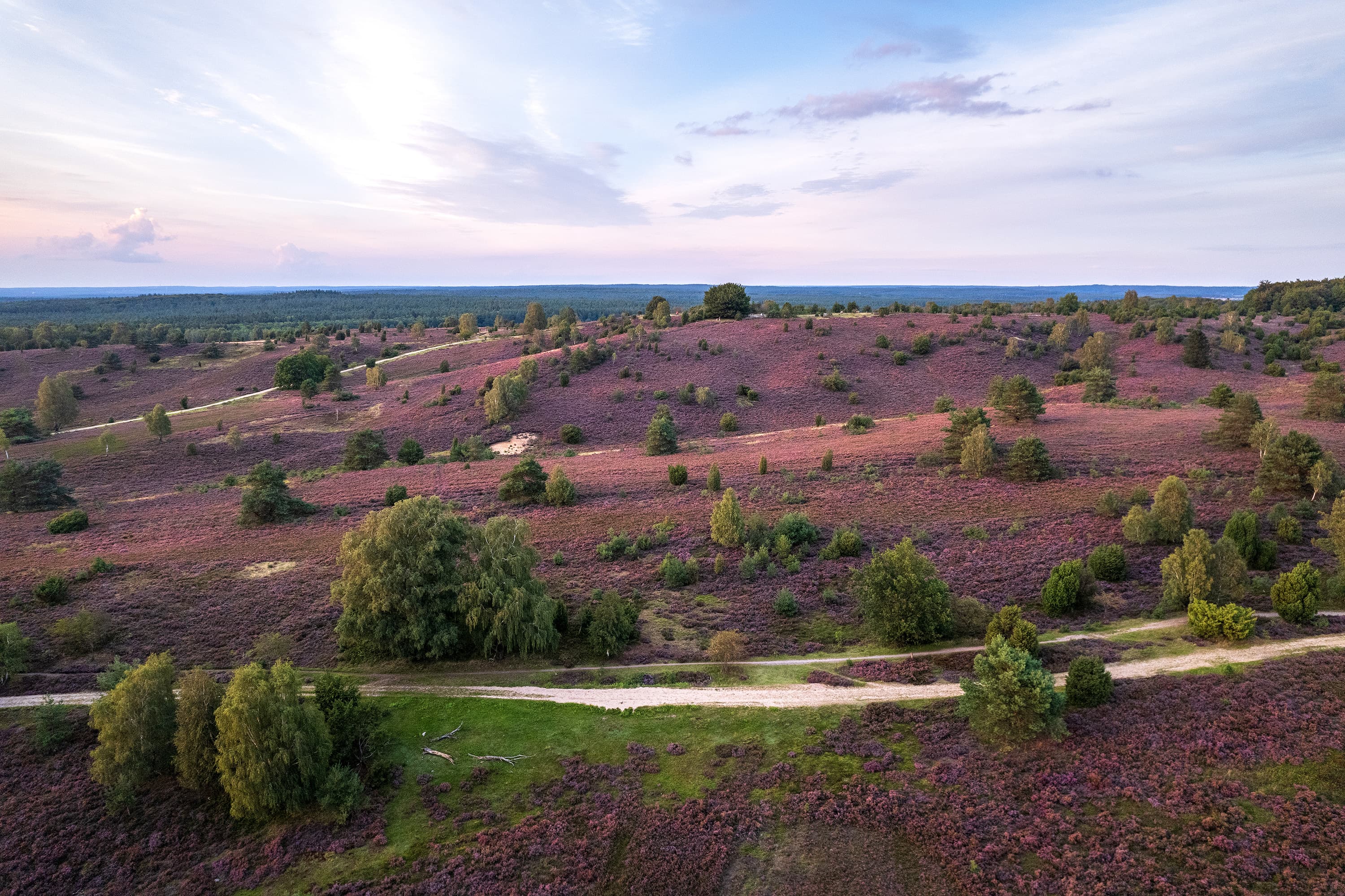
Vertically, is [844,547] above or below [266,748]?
above

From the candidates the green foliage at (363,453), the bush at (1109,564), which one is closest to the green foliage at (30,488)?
the green foliage at (363,453)

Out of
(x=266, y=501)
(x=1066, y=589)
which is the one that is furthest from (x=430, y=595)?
(x=1066, y=589)

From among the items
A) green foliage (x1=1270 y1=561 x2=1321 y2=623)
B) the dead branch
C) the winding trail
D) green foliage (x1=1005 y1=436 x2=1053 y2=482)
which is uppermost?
green foliage (x1=1005 y1=436 x2=1053 y2=482)

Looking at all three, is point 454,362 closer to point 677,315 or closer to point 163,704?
point 677,315

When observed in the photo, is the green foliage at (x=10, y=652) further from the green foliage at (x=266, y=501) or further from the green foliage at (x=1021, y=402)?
the green foliage at (x=1021, y=402)

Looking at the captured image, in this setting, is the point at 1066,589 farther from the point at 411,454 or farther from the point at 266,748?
the point at 411,454

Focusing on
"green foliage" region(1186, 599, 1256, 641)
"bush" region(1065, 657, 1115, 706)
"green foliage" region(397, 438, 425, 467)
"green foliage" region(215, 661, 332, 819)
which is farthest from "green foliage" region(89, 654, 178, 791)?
"green foliage" region(397, 438, 425, 467)

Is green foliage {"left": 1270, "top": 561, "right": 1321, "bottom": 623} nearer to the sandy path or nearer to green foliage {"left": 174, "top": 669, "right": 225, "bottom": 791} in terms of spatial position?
the sandy path
